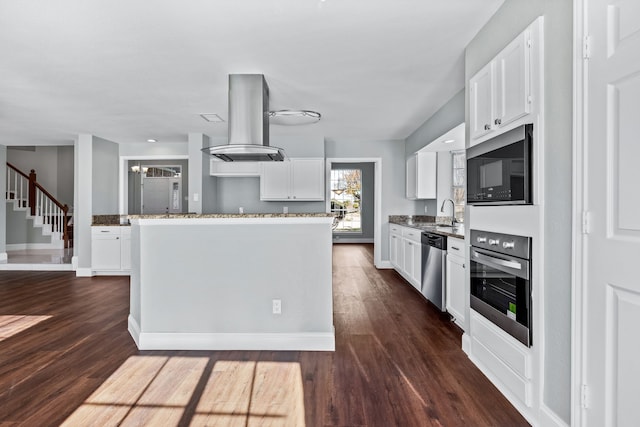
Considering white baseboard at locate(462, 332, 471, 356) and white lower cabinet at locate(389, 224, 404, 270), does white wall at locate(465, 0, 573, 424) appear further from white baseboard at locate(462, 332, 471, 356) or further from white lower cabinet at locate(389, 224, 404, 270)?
white lower cabinet at locate(389, 224, 404, 270)

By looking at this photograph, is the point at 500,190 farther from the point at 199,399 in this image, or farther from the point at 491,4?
the point at 199,399

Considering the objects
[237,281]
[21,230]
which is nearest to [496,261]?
[237,281]

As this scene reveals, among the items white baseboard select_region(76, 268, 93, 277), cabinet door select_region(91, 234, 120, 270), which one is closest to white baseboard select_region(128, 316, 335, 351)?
cabinet door select_region(91, 234, 120, 270)

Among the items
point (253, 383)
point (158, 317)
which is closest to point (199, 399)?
point (253, 383)

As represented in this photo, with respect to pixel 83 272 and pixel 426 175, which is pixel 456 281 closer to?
Result: pixel 426 175

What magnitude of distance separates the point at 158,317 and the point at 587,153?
9.93 feet

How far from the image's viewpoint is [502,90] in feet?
6.88

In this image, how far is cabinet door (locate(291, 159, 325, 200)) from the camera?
595 cm

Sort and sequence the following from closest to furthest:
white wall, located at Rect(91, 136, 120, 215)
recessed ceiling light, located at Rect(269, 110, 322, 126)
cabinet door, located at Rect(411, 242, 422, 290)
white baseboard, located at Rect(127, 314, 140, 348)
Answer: white baseboard, located at Rect(127, 314, 140, 348) → cabinet door, located at Rect(411, 242, 422, 290) → recessed ceiling light, located at Rect(269, 110, 322, 126) → white wall, located at Rect(91, 136, 120, 215)

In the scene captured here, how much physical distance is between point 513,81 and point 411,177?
3805 mm

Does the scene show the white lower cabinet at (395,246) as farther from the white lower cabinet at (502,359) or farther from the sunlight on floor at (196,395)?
the sunlight on floor at (196,395)

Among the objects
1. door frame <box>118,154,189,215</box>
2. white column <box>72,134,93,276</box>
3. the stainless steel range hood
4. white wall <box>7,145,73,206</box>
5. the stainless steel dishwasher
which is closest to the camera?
the stainless steel range hood

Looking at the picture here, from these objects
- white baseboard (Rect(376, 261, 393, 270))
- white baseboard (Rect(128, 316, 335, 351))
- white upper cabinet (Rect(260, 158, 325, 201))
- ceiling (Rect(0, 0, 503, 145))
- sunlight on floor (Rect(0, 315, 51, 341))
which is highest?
ceiling (Rect(0, 0, 503, 145))

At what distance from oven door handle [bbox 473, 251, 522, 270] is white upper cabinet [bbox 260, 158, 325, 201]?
378cm
